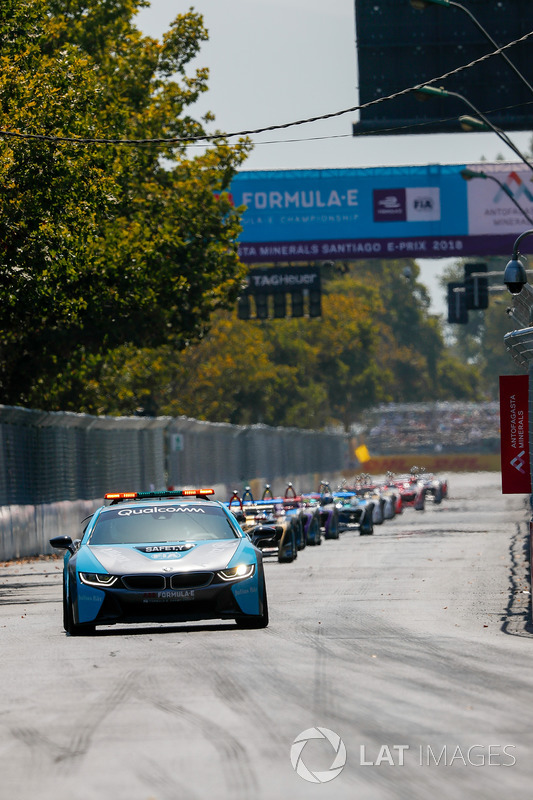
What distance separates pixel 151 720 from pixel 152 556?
473 centimetres

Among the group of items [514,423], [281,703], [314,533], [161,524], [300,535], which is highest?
[514,423]

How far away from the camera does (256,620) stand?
1320 centimetres

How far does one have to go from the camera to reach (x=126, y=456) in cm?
3894

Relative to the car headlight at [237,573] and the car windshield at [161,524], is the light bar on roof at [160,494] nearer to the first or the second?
the car windshield at [161,524]

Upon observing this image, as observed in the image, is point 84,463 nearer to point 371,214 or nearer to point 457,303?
point 457,303

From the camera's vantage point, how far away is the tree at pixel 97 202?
22.0m

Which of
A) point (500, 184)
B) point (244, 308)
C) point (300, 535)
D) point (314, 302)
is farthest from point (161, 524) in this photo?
point (314, 302)

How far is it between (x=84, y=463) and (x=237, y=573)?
22.3 meters

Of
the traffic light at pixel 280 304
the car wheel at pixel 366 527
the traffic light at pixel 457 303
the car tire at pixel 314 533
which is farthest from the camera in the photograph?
the traffic light at pixel 280 304

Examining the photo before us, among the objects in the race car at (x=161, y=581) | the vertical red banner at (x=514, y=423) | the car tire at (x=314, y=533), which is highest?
the vertical red banner at (x=514, y=423)

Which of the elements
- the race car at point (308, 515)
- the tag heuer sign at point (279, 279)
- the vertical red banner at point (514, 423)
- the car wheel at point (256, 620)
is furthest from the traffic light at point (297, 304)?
the car wheel at point (256, 620)

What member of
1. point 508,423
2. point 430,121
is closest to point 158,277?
point 430,121

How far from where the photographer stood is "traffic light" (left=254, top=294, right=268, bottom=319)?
159 ft

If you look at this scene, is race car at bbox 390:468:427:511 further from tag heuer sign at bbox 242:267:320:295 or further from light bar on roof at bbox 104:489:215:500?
light bar on roof at bbox 104:489:215:500
